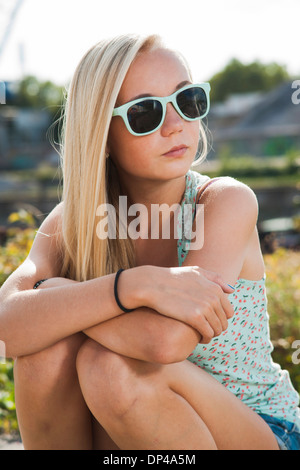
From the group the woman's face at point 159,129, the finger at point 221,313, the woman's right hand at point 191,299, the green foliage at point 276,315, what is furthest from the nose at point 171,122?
the green foliage at point 276,315

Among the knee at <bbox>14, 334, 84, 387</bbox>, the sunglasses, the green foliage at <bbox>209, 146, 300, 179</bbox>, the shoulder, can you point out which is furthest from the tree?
the knee at <bbox>14, 334, 84, 387</bbox>

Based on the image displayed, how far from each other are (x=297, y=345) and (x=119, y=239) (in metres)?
1.74

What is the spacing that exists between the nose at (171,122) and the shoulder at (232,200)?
27cm

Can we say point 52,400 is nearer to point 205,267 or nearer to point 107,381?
point 107,381

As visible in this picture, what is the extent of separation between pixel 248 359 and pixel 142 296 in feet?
2.07

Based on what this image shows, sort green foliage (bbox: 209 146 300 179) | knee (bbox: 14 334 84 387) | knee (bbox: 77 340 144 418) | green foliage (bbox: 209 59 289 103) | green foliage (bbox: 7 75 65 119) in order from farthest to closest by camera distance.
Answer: green foliage (bbox: 7 75 65 119), green foliage (bbox: 209 59 289 103), green foliage (bbox: 209 146 300 179), knee (bbox: 14 334 84 387), knee (bbox: 77 340 144 418)

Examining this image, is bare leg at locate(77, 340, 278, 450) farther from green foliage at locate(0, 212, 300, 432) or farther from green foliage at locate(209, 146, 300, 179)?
green foliage at locate(209, 146, 300, 179)

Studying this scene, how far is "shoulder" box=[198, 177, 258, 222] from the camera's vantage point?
6.57 feet

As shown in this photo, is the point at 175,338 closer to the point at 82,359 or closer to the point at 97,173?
the point at 82,359

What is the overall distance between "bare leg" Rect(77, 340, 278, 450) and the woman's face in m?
0.74

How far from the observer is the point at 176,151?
210cm

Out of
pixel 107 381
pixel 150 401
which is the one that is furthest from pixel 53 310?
pixel 150 401

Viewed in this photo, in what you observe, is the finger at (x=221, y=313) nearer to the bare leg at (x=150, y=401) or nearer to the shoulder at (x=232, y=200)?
Answer: the bare leg at (x=150, y=401)

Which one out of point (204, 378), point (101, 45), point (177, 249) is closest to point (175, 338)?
point (204, 378)
